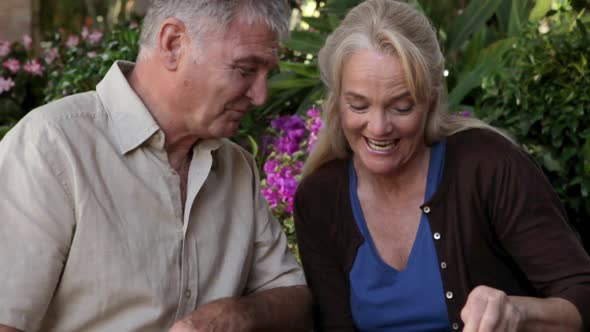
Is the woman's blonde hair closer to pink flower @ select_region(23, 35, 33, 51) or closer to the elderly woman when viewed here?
the elderly woman

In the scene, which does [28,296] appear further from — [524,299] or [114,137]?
[524,299]

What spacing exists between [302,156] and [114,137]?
1.66 m

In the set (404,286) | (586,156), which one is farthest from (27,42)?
(404,286)

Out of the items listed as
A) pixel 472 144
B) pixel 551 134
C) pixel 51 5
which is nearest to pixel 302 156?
pixel 551 134

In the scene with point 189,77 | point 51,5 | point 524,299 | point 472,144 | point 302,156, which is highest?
point 189,77

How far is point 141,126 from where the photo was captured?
2.86 m

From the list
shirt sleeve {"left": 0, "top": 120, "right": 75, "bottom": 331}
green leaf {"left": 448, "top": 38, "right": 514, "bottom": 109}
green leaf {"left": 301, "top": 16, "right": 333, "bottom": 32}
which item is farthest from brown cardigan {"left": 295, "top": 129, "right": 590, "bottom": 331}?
green leaf {"left": 301, "top": 16, "right": 333, "bottom": 32}

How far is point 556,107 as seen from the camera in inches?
159

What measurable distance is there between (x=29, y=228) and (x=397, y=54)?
112cm

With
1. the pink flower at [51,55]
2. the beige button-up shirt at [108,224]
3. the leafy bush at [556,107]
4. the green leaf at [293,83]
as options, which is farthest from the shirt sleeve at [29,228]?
the pink flower at [51,55]

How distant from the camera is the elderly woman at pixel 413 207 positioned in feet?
9.95

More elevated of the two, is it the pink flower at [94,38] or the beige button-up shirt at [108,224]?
the beige button-up shirt at [108,224]

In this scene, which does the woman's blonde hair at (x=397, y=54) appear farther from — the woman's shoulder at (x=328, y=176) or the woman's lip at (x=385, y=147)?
the woman's lip at (x=385, y=147)

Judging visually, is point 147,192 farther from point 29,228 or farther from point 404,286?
point 404,286
